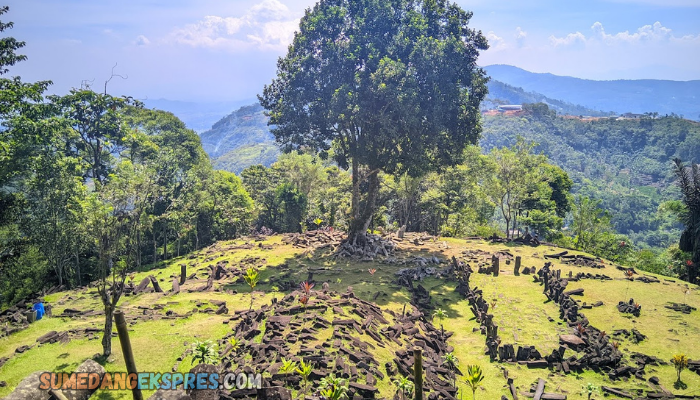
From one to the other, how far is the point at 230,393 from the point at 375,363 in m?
4.66

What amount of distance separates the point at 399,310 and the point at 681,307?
14.5 metres

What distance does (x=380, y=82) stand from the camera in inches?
1005

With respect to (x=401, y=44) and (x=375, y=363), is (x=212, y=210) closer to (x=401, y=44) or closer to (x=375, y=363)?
(x=401, y=44)

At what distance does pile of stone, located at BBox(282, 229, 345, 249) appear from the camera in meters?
31.4

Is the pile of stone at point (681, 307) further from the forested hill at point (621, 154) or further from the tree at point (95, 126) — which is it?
the forested hill at point (621, 154)

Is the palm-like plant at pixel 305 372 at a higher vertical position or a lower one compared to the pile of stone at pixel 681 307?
higher

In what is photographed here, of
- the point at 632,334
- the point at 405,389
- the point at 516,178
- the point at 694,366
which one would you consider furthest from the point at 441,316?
the point at 516,178

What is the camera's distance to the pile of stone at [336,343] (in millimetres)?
11031

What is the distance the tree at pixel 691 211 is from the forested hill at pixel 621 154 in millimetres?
82088

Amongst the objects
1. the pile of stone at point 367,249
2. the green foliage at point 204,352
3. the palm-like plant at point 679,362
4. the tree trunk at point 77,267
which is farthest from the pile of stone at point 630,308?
the tree trunk at point 77,267

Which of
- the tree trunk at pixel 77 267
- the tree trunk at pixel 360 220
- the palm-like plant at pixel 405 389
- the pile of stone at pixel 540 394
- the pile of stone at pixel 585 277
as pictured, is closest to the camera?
the palm-like plant at pixel 405 389

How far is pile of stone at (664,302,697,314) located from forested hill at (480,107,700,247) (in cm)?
9392

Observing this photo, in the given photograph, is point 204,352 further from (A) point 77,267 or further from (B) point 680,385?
(A) point 77,267

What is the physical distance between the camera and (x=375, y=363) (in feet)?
40.1
